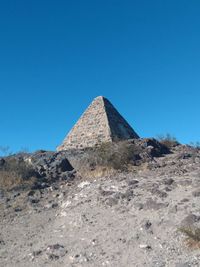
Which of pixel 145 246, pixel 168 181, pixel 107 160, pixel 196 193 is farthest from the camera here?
pixel 107 160

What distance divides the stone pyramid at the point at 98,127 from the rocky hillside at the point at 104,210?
17.8 ft

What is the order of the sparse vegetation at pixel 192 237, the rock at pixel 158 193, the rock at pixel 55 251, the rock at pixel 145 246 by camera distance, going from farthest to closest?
the rock at pixel 158 193
the rock at pixel 55 251
the rock at pixel 145 246
the sparse vegetation at pixel 192 237

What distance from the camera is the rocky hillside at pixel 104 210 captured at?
10969mm

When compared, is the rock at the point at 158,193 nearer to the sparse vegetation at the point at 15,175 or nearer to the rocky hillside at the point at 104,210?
the rocky hillside at the point at 104,210

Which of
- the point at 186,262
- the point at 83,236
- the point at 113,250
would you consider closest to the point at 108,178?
the point at 83,236

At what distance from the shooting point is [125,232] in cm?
1202

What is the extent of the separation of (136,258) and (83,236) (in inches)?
88.5

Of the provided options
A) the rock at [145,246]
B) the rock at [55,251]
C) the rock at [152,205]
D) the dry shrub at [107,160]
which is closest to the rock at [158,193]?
the rock at [152,205]

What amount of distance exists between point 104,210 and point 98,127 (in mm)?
13695

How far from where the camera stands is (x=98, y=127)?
2722 centimetres

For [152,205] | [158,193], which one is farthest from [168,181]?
[152,205]

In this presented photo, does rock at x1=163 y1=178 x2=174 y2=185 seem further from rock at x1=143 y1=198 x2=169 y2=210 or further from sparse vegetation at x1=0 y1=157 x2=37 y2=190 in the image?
sparse vegetation at x1=0 y1=157 x2=37 y2=190

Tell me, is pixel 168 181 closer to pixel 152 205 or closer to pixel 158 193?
pixel 158 193

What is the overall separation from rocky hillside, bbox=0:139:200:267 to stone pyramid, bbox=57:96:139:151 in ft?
17.8
